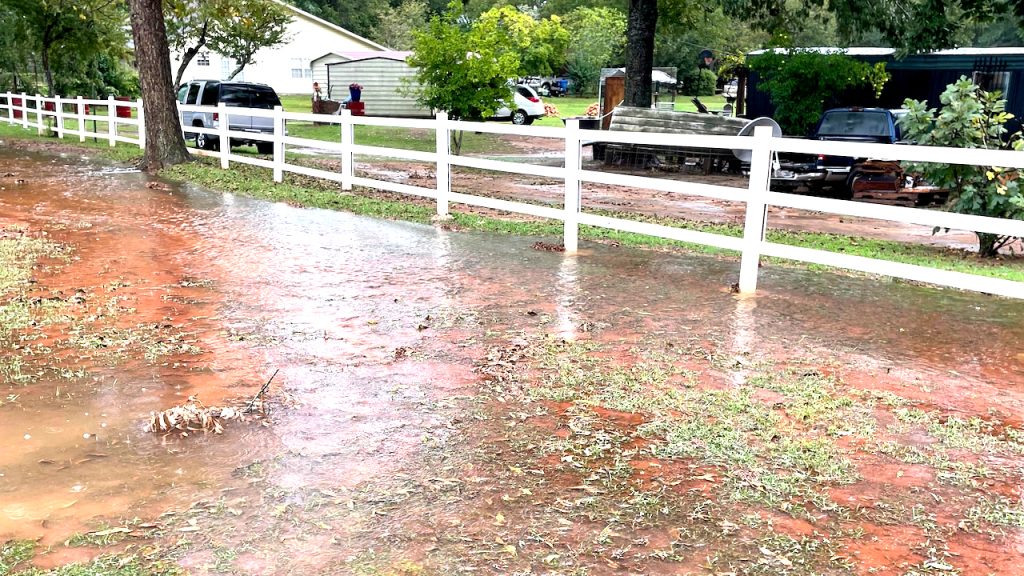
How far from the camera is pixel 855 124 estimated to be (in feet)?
61.1

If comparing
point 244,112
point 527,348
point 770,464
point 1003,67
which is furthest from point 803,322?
point 1003,67

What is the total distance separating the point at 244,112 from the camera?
→ 17.4 metres

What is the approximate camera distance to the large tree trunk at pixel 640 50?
24.7m

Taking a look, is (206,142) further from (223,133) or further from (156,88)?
(223,133)

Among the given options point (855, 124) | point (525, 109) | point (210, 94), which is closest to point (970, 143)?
point (855, 124)

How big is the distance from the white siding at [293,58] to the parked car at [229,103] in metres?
31.9

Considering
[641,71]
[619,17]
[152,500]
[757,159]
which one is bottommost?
[152,500]

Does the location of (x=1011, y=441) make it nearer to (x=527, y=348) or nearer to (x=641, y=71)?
(x=527, y=348)

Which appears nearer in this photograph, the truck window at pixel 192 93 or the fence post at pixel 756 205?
the fence post at pixel 756 205

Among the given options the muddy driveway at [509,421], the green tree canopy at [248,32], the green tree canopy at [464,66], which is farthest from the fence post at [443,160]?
the green tree canopy at [248,32]

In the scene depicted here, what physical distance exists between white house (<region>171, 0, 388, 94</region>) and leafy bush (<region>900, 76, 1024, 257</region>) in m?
48.4

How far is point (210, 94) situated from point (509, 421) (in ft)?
74.4

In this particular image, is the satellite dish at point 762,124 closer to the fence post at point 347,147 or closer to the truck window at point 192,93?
the fence post at point 347,147

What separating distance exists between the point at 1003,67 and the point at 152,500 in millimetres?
28375
